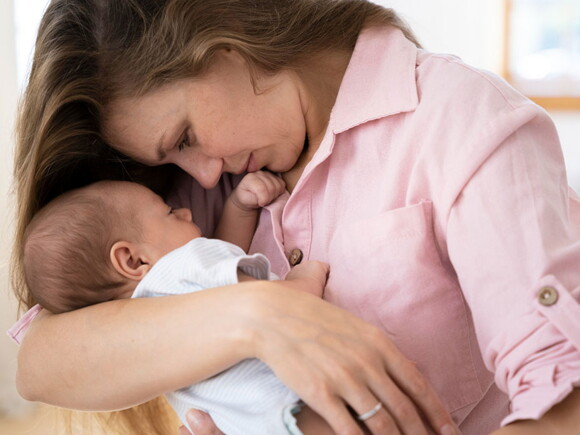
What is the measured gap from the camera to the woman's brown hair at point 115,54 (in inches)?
56.6

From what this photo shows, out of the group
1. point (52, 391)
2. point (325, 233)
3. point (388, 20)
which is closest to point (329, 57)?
point (388, 20)

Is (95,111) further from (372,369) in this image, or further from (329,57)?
(372,369)

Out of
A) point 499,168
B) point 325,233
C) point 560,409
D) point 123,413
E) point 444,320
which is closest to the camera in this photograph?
point 560,409

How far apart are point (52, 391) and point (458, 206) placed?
2.54ft

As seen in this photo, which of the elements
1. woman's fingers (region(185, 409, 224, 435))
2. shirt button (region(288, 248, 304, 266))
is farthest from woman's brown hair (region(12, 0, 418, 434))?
woman's fingers (region(185, 409, 224, 435))

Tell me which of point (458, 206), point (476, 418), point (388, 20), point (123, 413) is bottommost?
point (123, 413)

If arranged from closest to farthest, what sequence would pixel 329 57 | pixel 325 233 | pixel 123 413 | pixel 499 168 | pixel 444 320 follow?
pixel 499 168 → pixel 444 320 → pixel 325 233 → pixel 329 57 → pixel 123 413

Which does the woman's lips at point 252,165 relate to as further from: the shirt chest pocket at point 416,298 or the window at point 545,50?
the window at point 545,50

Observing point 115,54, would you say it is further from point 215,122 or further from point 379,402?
point 379,402

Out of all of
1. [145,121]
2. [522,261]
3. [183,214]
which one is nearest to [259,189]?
[183,214]

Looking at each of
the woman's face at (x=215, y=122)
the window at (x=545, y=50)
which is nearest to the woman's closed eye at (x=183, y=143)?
the woman's face at (x=215, y=122)

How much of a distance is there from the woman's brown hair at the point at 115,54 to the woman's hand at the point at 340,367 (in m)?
0.51

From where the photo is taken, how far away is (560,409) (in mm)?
1062

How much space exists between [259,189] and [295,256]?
19 centimetres
